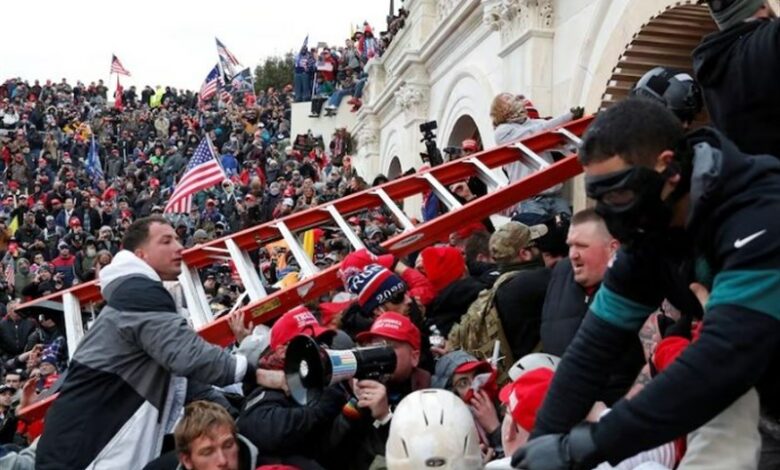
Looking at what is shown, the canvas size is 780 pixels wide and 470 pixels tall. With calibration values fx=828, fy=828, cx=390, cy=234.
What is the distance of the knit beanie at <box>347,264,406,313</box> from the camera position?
15.5ft

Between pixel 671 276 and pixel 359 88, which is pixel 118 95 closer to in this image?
pixel 359 88

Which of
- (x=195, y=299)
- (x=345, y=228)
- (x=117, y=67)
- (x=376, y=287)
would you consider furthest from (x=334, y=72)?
(x=376, y=287)

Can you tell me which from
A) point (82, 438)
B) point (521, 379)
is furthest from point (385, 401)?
point (82, 438)

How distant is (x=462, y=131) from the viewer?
1486 centimetres

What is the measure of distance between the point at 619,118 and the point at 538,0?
28.6ft

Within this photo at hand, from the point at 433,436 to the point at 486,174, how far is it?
482 centimetres

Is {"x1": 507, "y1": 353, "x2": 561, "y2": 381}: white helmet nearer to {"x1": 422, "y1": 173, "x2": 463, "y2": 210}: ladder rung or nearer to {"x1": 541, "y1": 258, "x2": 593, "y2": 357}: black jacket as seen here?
{"x1": 541, "y1": 258, "x2": 593, "y2": 357}: black jacket

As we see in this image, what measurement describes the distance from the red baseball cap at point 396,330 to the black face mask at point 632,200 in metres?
1.94

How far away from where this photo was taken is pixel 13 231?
19906 mm

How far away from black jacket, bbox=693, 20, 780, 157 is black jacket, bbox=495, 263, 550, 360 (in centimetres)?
206

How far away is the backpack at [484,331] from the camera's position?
14.8ft

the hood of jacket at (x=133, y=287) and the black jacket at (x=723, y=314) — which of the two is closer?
the black jacket at (x=723, y=314)

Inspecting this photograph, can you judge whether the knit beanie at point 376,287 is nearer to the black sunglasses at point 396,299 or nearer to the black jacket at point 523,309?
the black sunglasses at point 396,299

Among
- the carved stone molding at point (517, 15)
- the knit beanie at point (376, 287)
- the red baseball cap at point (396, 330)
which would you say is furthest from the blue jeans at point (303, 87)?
the red baseball cap at point (396, 330)
